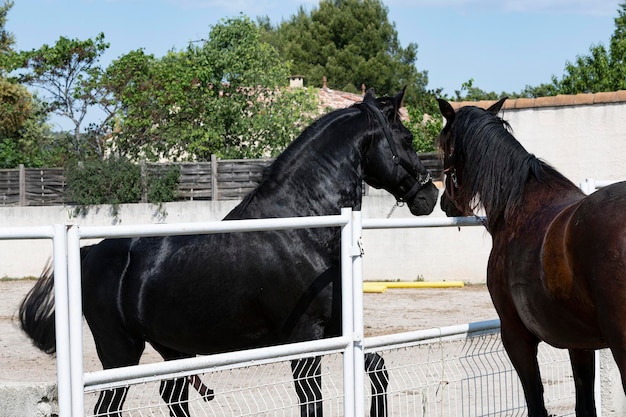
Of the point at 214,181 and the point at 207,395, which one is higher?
the point at 214,181

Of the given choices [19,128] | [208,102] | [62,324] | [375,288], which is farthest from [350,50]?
[62,324]

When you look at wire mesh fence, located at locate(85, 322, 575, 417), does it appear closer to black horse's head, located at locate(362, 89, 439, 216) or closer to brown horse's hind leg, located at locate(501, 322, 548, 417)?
brown horse's hind leg, located at locate(501, 322, 548, 417)

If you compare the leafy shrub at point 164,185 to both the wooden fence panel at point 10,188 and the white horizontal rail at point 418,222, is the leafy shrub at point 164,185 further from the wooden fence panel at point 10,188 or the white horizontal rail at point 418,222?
the white horizontal rail at point 418,222

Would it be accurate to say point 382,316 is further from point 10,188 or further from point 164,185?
point 10,188

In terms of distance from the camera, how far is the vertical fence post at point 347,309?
3.86 meters

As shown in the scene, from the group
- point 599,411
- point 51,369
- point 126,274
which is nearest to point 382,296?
point 51,369

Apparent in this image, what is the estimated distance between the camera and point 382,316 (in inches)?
487

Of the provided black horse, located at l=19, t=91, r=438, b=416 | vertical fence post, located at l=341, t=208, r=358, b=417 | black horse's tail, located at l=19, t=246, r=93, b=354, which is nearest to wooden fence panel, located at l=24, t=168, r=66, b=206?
black horse, located at l=19, t=91, r=438, b=416

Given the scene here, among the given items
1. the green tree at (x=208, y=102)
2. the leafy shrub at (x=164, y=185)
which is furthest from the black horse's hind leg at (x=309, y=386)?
the green tree at (x=208, y=102)

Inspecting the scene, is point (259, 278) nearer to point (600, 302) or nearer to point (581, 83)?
point (600, 302)

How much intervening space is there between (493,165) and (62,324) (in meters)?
2.37

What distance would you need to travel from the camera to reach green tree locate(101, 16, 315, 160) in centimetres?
2405

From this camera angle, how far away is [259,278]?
4383mm

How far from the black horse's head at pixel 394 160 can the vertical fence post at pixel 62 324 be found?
2286 millimetres
